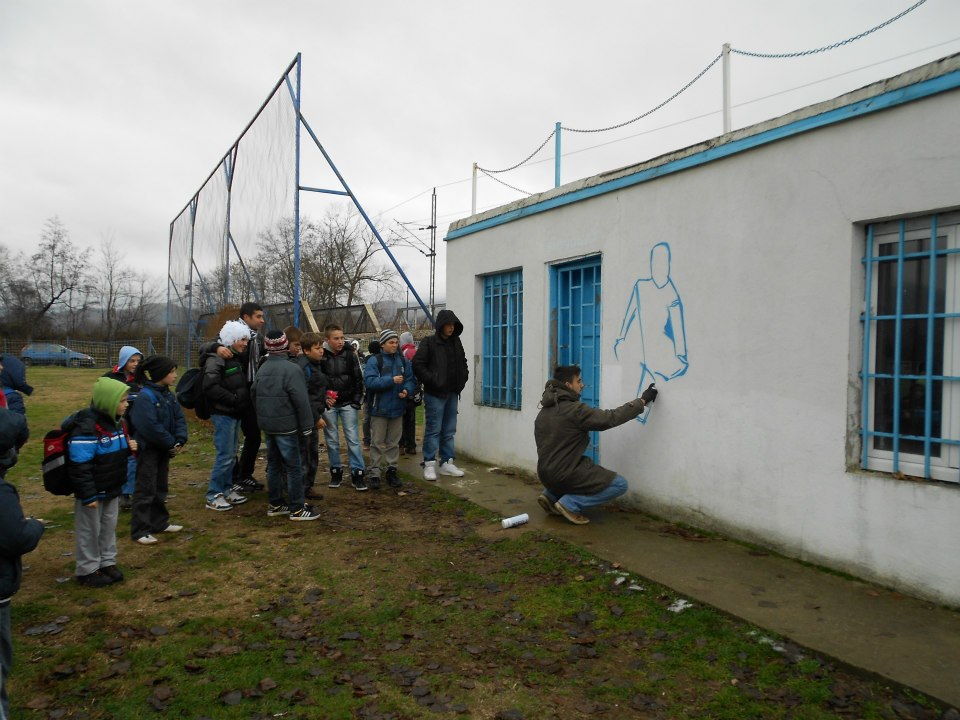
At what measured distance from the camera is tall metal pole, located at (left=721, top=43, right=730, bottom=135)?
5.33 m

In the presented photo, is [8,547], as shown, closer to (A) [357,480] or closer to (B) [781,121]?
(A) [357,480]

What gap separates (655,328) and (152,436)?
4382 millimetres

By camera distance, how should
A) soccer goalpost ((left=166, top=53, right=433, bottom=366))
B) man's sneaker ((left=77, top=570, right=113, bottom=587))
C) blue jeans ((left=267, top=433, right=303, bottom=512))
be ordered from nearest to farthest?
man's sneaker ((left=77, top=570, right=113, bottom=587)), blue jeans ((left=267, top=433, right=303, bottom=512)), soccer goalpost ((left=166, top=53, right=433, bottom=366))

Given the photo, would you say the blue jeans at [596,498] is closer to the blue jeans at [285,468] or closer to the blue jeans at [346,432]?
the blue jeans at [285,468]

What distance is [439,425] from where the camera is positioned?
7590 millimetres

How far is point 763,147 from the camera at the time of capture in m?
4.90

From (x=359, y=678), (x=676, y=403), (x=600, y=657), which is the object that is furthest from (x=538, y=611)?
(x=676, y=403)

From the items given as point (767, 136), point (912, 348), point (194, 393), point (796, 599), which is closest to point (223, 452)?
point (194, 393)

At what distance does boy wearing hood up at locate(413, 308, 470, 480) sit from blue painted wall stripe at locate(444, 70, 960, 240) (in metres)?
1.66

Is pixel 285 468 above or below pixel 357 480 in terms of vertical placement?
above

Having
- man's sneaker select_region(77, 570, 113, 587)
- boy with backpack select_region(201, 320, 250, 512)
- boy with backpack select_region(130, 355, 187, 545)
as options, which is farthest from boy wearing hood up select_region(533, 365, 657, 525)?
man's sneaker select_region(77, 570, 113, 587)

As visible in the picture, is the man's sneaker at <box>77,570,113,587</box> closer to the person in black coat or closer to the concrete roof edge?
the person in black coat

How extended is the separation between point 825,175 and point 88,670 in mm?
5369

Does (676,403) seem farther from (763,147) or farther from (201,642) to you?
(201,642)
